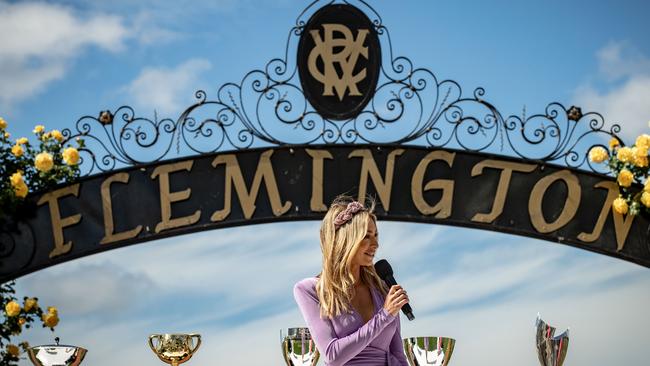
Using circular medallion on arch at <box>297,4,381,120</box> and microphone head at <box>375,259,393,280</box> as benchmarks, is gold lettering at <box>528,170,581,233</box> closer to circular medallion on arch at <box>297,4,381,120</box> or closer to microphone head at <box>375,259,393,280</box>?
circular medallion on arch at <box>297,4,381,120</box>

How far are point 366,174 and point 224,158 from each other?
41.7 inches

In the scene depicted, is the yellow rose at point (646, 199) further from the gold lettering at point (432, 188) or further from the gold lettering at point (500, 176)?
the gold lettering at point (432, 188)

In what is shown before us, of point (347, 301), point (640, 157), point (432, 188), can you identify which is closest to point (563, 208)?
point (640, 157)

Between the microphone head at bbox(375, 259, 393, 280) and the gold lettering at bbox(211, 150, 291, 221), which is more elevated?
the microphone head at bbox(375, 259, 393, 280)

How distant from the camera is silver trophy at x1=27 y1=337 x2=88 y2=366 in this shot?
18.9 ft

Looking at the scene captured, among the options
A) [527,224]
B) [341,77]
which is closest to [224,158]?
[341,77]

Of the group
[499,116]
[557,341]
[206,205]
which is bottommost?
[557,341]

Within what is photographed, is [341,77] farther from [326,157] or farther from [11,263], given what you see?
[11,263]

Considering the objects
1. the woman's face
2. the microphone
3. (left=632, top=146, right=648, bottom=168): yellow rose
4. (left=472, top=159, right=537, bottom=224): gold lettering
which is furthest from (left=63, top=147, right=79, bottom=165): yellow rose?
the woman's face

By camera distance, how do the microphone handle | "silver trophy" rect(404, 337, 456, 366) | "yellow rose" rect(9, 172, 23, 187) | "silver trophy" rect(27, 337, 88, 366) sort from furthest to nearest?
"yellow rose" rect(9, 172, 23, 187)
"silver trophy" rect(27, 337, 88, 366)
"silver trophy" rect(404, 337, 456, 366)
the microphone handle

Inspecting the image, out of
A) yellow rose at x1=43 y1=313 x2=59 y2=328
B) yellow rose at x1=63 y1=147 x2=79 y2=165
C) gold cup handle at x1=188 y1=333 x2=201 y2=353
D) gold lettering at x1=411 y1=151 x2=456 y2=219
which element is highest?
yellow rose at x1=63 y1=147 x2=79 y2=165

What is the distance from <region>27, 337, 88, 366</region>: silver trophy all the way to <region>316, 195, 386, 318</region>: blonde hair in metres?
3.01

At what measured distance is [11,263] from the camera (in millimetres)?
7230

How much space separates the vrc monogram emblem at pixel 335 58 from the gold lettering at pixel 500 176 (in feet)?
3.64
